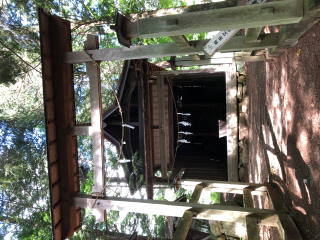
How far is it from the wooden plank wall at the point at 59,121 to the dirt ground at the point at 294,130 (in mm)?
4286

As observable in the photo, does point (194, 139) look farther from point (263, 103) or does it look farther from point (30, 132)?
point (30, 132)

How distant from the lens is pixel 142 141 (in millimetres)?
7453

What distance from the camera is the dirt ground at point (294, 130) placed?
3051mm

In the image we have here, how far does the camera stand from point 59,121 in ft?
14.5

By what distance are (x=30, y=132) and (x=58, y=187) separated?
6.49 m

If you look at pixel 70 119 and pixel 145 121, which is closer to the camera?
pixel 70 119

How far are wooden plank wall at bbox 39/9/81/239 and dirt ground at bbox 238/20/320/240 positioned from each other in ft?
14.1

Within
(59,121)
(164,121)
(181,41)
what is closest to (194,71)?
(164,121)

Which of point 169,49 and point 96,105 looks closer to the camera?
point 169,49

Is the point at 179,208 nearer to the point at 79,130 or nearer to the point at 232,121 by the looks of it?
the point at 79,130

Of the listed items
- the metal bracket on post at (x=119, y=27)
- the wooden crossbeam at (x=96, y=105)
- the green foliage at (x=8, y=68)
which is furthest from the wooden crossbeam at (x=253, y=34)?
the green foliage at (x=8, y=68)

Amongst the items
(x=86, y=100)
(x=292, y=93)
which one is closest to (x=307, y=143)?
(x=292, y=93)

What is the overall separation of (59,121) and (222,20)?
3.66 meters

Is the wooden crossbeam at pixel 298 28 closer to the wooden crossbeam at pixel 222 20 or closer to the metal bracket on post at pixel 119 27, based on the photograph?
the wooden crossbeam at pixel 222 20
